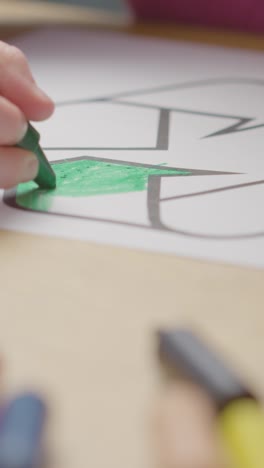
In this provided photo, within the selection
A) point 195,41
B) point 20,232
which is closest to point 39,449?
point 20,232

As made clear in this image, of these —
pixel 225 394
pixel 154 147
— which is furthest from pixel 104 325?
pixel 154 147

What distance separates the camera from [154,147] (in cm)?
46

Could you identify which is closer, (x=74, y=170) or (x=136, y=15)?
(x=74, y=170)

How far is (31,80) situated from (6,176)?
68 millimetres

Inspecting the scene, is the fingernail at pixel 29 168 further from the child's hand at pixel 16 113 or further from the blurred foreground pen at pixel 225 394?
the blurred foreground pen at pixel 225 394

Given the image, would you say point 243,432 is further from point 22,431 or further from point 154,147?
point 154,147

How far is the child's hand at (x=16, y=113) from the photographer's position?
39 centimetres

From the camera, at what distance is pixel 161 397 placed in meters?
0.24

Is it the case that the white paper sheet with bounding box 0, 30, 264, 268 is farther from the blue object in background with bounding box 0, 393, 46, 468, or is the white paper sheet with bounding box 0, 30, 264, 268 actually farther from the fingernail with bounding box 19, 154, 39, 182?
the blue object in background with bounding box 0, 393, 46, 468

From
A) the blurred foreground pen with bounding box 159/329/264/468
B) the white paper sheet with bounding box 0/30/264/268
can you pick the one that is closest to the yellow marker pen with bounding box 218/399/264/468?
the blurred foreground pen with bounding box 159/329/264/468

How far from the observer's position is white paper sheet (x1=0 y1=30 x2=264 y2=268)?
0.36 meters

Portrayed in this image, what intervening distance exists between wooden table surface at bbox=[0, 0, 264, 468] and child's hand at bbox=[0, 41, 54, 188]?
51 millimetres

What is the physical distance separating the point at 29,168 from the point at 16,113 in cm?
3

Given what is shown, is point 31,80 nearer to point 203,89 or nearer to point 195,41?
point 203,89
